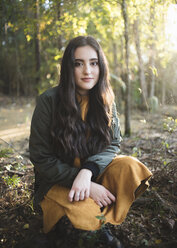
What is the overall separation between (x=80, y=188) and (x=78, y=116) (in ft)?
1.81

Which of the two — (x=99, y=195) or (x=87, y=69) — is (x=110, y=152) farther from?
(x=87, y=69)

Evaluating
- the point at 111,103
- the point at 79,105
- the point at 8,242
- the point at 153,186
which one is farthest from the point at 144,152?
the point at 8,242

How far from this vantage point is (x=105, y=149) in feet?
6.11

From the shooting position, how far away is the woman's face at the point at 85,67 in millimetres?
1745

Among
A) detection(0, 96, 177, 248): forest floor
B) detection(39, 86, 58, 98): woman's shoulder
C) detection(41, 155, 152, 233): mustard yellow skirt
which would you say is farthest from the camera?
detection(39, 86, 58, 98): woman's shoulder

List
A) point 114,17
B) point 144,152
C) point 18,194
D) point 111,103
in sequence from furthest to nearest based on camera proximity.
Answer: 1. point 114,17
2. point 144,152
3. point 18,194
4. point 111,103

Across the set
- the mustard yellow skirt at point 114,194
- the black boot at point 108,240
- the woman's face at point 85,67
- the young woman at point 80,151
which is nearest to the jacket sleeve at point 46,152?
the young woman at point 80,151

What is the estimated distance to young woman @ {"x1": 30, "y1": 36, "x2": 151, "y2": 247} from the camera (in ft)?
5.24

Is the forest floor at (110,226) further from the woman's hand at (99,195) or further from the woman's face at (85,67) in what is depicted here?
the woman's face at (85,67)

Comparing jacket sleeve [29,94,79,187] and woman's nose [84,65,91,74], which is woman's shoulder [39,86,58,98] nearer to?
jacket sleeve [29,94,79,187]

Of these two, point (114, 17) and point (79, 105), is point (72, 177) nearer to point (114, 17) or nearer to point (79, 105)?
point (79, 105)

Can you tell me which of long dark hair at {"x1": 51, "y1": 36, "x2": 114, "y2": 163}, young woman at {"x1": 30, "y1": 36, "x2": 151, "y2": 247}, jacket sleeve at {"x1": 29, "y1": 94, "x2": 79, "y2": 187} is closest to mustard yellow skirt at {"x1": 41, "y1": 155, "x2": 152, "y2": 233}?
Result: young woman at {"x1": 30, "y1": 36, "x2": 151, "y2": 247}

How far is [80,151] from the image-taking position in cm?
178

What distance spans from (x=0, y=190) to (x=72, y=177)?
1096mm
